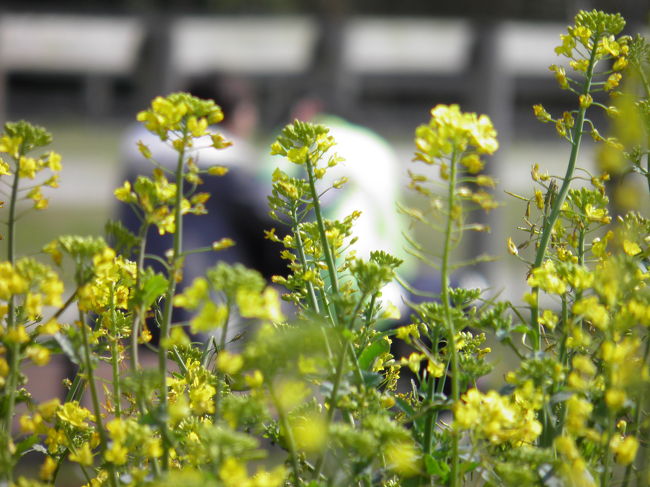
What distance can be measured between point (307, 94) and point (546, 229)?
4.39m

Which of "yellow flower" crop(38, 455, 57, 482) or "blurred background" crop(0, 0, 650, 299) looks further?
"blurred background" crop(0, 0, 650, 299)

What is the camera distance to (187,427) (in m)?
0.89

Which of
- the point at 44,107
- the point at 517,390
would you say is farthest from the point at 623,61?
the point at 44,107

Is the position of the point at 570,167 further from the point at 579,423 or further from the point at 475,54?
the point at 475,54

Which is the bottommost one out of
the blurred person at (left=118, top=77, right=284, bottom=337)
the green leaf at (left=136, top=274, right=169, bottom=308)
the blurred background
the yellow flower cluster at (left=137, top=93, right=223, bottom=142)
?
the blurred person at (left=118, top=77, right=284, bottom=337)

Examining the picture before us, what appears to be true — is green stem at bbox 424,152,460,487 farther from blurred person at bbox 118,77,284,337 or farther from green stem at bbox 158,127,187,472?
blurred person at bbox 118,77,284,337

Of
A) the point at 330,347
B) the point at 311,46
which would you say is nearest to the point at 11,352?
the point at 330,347

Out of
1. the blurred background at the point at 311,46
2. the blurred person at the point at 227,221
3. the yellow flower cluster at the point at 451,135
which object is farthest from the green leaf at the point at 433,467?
the blurred background at the point at 311,46

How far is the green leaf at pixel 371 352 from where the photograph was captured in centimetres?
91

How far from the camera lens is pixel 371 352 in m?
0.92

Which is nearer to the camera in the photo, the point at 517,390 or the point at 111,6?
the point at 517,390

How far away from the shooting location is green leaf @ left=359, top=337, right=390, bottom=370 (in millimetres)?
909

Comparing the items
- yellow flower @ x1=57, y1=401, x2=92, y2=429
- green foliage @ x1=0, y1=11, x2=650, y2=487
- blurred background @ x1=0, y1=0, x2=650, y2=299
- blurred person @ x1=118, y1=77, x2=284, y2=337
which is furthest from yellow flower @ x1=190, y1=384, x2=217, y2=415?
blurred background @ x1=0, y1=0, x2=650, y2=299

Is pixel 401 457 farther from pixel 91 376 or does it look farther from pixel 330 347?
pixel 91 376
